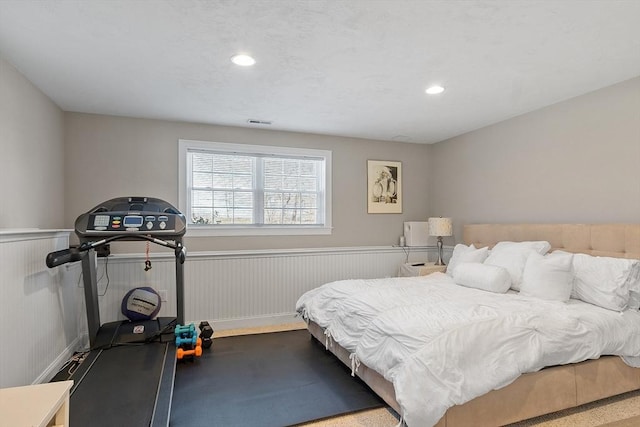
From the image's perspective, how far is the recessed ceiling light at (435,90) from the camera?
10.6 feet

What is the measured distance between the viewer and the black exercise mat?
7.78 ft

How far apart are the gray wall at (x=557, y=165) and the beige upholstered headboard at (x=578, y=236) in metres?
0.16

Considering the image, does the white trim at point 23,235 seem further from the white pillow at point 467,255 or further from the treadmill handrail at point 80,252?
the white pillow at point 467,255

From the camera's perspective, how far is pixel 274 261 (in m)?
4.52

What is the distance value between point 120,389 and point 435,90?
352 cm

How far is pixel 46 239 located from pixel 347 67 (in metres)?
2.84

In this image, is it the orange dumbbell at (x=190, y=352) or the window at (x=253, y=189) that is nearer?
the orange dumbbell at (x=190, y=352)

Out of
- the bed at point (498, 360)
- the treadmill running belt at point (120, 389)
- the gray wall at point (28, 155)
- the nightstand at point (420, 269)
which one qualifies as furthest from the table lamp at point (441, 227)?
the gray wall at point (28, 155)

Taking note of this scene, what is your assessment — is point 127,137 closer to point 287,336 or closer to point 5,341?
point 5,341

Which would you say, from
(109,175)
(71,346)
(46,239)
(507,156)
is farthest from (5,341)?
(507,156)

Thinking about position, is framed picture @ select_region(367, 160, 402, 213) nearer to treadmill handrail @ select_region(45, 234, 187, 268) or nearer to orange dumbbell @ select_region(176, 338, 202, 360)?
treadmill handrail @ select_region(45, 234, 187, 268)

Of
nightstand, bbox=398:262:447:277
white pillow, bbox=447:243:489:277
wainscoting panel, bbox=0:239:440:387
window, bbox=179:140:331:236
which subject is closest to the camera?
wainscoting panel, bbox=0:239:440:387

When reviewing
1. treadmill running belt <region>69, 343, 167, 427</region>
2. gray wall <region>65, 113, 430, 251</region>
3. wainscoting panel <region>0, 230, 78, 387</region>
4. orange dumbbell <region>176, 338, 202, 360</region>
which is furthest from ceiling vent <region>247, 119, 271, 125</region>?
treadmill running belt <region>69, 343, 167, 427</region>

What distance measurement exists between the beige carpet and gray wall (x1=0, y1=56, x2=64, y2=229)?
2.84m
